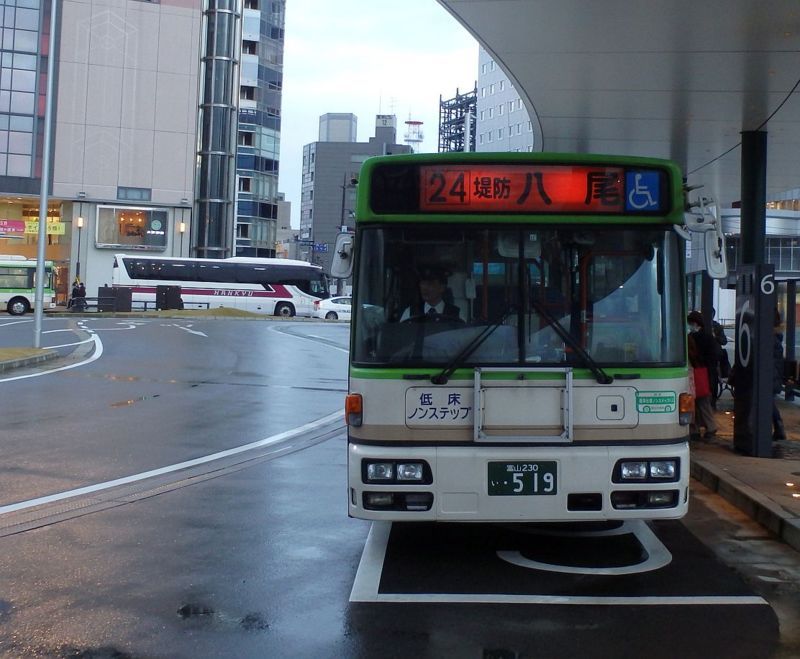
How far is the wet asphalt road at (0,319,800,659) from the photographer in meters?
5.17

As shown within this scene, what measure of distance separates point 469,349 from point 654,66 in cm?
613

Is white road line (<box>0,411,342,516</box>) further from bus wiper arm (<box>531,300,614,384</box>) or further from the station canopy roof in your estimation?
the station canopy roof

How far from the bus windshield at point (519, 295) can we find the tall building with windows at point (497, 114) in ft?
322

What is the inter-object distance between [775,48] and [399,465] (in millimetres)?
6538

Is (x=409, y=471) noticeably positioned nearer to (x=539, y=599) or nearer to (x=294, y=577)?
(x=294, y=577)

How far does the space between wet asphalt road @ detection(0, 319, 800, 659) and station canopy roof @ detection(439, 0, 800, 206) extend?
4.67m

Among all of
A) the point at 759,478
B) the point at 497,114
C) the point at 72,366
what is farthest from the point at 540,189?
the point at 497,114

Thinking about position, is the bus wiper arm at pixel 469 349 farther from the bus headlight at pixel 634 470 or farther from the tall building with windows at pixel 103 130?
A: the tall building with windows at pixel 103 130

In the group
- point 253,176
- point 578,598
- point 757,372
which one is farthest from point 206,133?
point 578,598

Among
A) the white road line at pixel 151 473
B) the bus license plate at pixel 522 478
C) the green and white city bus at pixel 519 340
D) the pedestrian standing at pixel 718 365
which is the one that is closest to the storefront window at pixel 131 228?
the pedestrian standing at pixel 718 365

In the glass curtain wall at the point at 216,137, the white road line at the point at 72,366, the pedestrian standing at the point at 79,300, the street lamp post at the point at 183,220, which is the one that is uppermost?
the glass curtain wall at the point at 216,137

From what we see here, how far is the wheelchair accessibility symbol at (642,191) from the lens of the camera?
6.70 m

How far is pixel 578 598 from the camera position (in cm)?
595

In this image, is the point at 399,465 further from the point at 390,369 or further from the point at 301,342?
the point at 301,342
